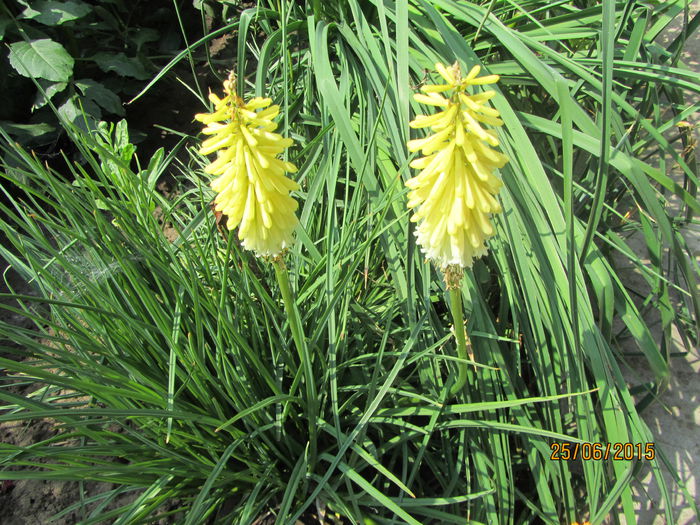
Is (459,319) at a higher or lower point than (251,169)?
lower

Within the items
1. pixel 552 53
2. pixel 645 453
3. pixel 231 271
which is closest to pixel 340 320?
pixel 231 271

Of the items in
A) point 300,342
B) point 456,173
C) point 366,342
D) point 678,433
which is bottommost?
point 678,433

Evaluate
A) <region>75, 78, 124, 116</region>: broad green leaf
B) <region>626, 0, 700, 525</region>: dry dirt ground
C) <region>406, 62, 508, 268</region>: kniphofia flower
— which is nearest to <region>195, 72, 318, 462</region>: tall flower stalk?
<region>406, 62, 508, 268</region>: kniphofia flower

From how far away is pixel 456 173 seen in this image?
1295 mm

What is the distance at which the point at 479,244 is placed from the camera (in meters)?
1.35

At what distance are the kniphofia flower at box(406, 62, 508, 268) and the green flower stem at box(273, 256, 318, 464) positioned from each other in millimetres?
344

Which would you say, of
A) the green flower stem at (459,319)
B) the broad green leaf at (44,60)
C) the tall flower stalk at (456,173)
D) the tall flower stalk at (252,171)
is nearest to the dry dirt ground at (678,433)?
the green flower stem at (459,319)

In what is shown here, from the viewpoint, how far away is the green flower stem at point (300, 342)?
55.3 inches

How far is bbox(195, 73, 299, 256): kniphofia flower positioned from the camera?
1264mm

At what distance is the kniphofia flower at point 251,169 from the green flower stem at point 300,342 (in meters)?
0.06

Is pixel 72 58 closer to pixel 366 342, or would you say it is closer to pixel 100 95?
pixel 100 95

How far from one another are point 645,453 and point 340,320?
3.31ft
